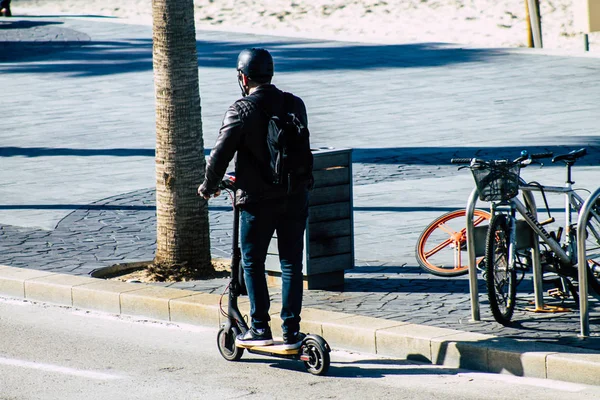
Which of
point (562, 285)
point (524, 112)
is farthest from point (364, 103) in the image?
point (562, 285)

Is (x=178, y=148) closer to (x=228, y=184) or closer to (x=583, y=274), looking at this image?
(x=228, y=184)

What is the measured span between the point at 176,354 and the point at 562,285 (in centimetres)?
256

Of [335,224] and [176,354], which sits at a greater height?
[335,224]

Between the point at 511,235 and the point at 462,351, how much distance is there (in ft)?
2.96

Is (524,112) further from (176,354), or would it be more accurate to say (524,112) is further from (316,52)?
(176,354)

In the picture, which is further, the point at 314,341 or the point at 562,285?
the point at 562,285

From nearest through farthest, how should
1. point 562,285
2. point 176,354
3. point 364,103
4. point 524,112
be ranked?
point 176,354 < point 562,285 < point 524,112 < point 364,103

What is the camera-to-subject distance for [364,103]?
17.5m

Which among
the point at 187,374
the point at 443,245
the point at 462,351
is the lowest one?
the point at 187,374

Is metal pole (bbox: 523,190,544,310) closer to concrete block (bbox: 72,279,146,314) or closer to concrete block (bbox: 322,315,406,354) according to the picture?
concrete block (bbox: 322,315,406,354)

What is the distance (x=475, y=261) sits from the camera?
23.7 ft

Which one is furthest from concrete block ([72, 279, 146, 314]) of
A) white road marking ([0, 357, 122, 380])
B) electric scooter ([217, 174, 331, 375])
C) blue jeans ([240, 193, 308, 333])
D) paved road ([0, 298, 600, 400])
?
blue jeans ([240, 193, 308, 333])

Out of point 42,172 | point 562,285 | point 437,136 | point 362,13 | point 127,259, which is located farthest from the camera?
point 362,13

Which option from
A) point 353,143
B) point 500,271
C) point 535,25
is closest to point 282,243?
point 500,271
